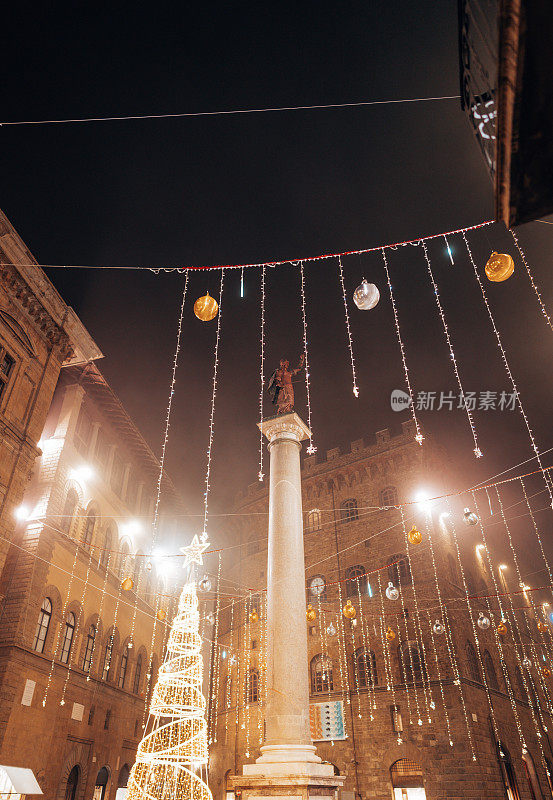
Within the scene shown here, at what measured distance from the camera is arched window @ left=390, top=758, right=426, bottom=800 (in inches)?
746

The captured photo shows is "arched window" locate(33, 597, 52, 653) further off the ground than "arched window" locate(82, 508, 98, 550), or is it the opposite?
"arched window" locate(82, 508, 98, 550)

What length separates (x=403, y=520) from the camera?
Answer: 2420 cm

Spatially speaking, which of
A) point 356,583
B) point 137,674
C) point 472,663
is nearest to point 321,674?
point 356,583

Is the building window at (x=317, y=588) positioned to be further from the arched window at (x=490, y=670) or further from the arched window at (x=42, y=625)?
the arched window at (x=42, y=625)

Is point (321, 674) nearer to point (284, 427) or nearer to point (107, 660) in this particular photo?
point (107, 660)

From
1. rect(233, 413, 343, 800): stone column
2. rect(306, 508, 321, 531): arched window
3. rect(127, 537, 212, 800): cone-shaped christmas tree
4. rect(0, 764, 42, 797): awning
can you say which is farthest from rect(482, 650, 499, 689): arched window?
rect(0, 764, 42, 797): awning

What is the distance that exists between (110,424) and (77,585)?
7.55 metres

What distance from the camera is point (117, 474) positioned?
78.1ft

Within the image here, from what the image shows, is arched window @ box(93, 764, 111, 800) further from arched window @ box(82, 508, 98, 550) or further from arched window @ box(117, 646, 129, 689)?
arched window @ box(82, 508, 98, 550)

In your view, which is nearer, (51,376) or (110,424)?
(51,376)

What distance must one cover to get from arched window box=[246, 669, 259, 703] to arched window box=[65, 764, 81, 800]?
9.57 meters

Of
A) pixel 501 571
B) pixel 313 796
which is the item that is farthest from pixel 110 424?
pixel 501 571

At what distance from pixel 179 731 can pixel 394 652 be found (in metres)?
13.0

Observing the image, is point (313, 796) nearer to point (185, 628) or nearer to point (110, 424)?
point (185, 628)
